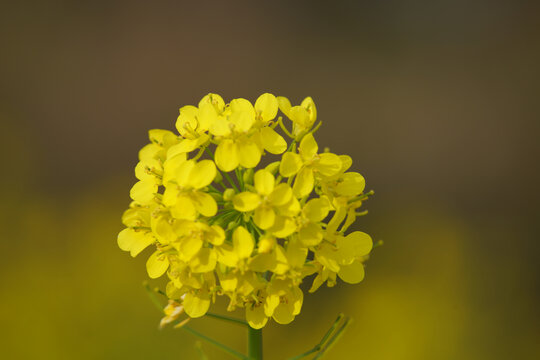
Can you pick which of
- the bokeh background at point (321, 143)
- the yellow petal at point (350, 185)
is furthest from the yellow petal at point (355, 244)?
the bokeh background at point (321, 143)

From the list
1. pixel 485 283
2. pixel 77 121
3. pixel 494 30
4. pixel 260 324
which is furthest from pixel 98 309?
pixel 494 30

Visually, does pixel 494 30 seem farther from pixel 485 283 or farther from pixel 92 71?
pixel 92 71

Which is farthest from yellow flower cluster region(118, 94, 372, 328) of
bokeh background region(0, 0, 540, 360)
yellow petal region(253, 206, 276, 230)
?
bokeh background region(0, 0, 540, 360)

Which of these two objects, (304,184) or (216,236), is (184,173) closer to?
(216,236)

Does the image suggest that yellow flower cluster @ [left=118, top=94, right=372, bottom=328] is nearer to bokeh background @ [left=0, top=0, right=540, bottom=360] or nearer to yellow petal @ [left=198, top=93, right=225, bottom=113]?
yellow petal @ [left=198, top=93, right=225, bottom=113]

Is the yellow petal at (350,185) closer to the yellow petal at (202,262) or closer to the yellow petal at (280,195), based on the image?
the yellow petal at (280,195)
